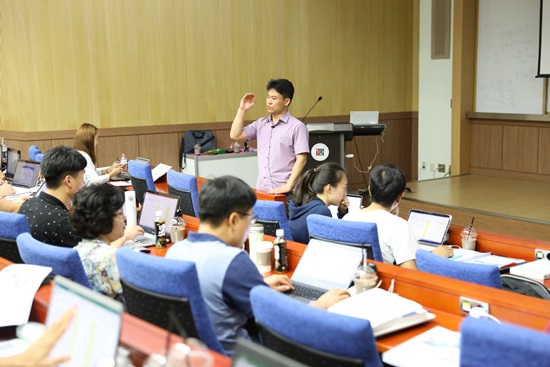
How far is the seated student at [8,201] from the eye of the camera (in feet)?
17.3

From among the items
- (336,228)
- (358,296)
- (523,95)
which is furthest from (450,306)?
(523,95)

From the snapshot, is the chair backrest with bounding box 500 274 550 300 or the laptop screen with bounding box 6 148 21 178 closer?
the chair backrest with bounding box 500 274 550 300

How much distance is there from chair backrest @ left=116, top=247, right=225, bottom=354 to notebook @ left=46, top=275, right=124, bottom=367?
51 centimetres

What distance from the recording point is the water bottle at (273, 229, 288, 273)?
11.6ft

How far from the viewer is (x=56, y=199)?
13.1ft

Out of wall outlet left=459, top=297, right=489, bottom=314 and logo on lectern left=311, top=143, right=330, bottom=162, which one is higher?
logo on lectern left=311, top=143, right=330, bottom=162

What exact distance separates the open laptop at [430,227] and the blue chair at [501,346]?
2.53m

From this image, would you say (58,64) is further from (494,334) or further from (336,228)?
(494,334)

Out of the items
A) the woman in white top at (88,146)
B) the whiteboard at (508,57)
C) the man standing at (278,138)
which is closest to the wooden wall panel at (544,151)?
the whiteboard at (508,57)

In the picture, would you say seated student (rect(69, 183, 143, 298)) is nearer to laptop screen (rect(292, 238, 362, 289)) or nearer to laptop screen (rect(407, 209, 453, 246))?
laptop screen (rect(292, 238, 362, 289))

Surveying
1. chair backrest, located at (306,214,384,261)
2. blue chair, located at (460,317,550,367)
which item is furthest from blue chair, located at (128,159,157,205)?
blue chair, located at (460,317,550,367)

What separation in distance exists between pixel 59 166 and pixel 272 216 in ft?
4.28

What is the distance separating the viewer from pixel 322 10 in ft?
34.1

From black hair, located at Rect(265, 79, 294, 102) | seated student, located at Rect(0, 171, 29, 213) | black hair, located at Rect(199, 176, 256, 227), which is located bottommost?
seated student, located at Rect(0, 171, 29, 213)
